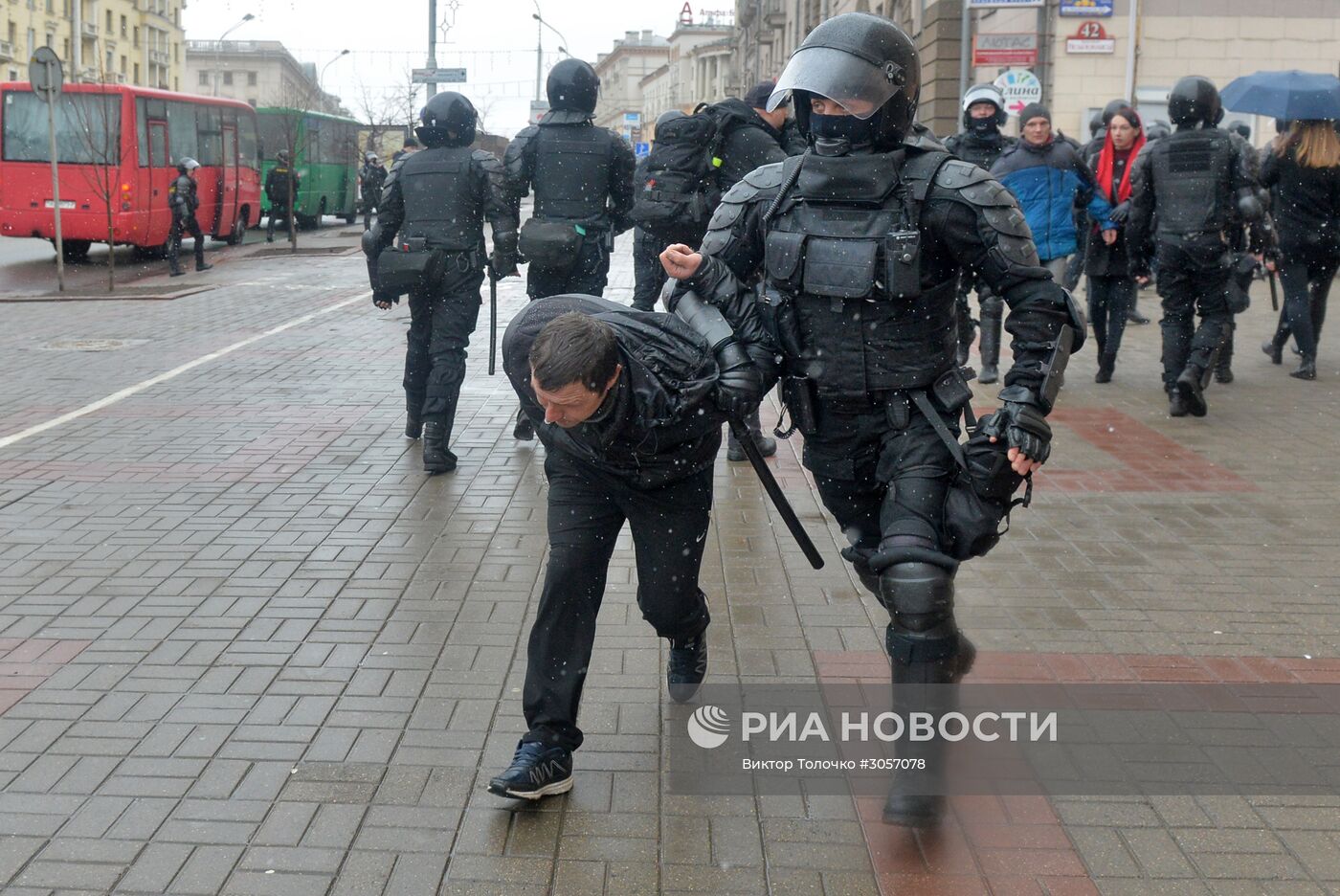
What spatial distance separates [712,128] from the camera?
7324mm

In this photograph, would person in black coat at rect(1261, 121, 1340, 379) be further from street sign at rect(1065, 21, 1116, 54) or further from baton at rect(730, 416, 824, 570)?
street sign at rect(1065, 21, 1116, 54)

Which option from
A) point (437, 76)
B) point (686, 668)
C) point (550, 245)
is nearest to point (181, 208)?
point (550, 245)

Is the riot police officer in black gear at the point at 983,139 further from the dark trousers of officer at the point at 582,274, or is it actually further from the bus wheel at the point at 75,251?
the bus wheel at the point at 75,251

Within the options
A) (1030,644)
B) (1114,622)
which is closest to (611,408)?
(1030,644)

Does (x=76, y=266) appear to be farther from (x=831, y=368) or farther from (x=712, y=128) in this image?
(x=831, y=368)

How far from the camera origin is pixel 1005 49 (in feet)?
64.2

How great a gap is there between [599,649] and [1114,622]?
1823 millimetres

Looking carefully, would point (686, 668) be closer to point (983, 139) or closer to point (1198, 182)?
point (1198, 182)

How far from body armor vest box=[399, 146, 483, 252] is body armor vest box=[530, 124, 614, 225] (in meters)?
0.40

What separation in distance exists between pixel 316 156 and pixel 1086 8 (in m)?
20.7

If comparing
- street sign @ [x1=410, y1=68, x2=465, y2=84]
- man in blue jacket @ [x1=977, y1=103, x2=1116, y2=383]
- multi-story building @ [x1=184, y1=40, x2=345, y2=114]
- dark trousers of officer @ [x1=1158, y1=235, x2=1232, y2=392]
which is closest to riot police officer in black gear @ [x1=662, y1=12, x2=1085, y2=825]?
dark trousers of officer @ [x1=1158, y1=235, x2=1232, y2=392]

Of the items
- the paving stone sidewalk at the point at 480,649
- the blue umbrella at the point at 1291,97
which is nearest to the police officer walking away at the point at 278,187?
the paving stone sidewalk at the point at 480,649

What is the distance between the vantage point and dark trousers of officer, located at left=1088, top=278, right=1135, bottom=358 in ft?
33.5

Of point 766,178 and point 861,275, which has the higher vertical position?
point 766,178
